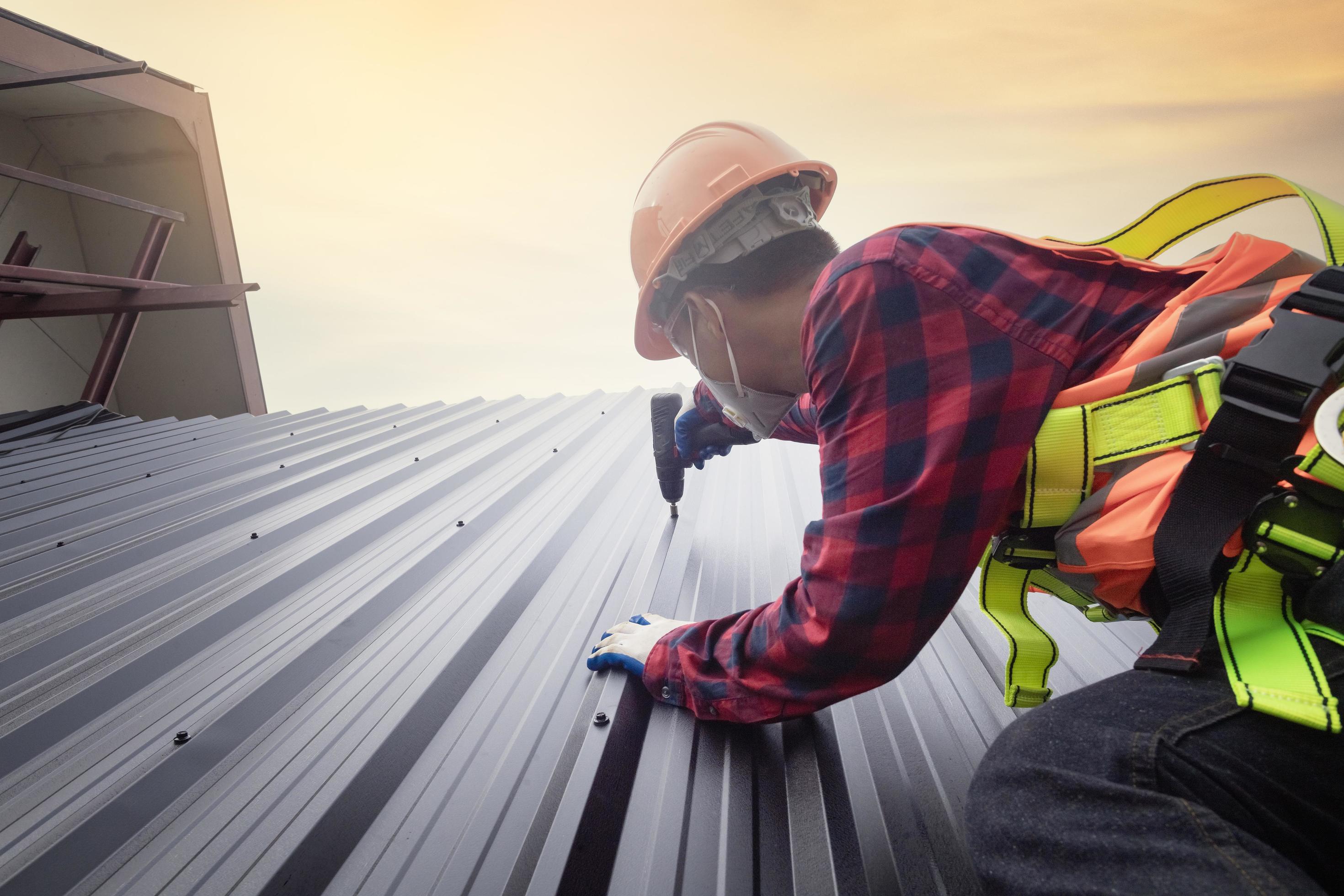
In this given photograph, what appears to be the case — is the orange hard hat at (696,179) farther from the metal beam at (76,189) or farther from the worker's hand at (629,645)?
the metal beam at (76,189)

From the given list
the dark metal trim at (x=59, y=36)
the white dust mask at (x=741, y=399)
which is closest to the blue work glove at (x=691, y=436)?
the white dust mask at (x=741, y=399)

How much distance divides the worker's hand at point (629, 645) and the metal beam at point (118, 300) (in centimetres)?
528

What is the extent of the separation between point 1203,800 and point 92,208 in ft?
45.8

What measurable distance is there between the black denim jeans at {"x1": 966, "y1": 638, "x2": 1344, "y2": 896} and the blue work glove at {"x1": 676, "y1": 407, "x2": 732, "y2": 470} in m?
1.90

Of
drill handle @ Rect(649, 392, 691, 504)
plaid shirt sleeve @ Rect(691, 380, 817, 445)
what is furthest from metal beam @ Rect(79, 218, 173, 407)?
plaid shirt sleeve @ Rect(691, 380, 817, 445)

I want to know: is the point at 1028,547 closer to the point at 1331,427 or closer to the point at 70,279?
the point at 1331,427

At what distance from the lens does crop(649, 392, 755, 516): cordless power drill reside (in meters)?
2.71

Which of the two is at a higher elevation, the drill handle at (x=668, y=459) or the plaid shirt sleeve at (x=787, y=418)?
the plaid shirt sleeve at (x=787, y=418)

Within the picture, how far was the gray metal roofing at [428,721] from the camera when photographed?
1.08m

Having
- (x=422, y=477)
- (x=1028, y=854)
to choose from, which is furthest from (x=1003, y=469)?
(x=422, y=477)

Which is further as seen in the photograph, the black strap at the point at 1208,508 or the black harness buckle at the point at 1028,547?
the black harness buckle at the point at 1028,547

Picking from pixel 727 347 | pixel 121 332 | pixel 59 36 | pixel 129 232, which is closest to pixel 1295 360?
pixel 727 347

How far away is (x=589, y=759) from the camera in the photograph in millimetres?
1284

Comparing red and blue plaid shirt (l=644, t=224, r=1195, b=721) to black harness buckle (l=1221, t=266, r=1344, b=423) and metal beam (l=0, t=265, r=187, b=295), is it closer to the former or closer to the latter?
black harness buckle (l=1221, t=266, r=1344, b=423)
